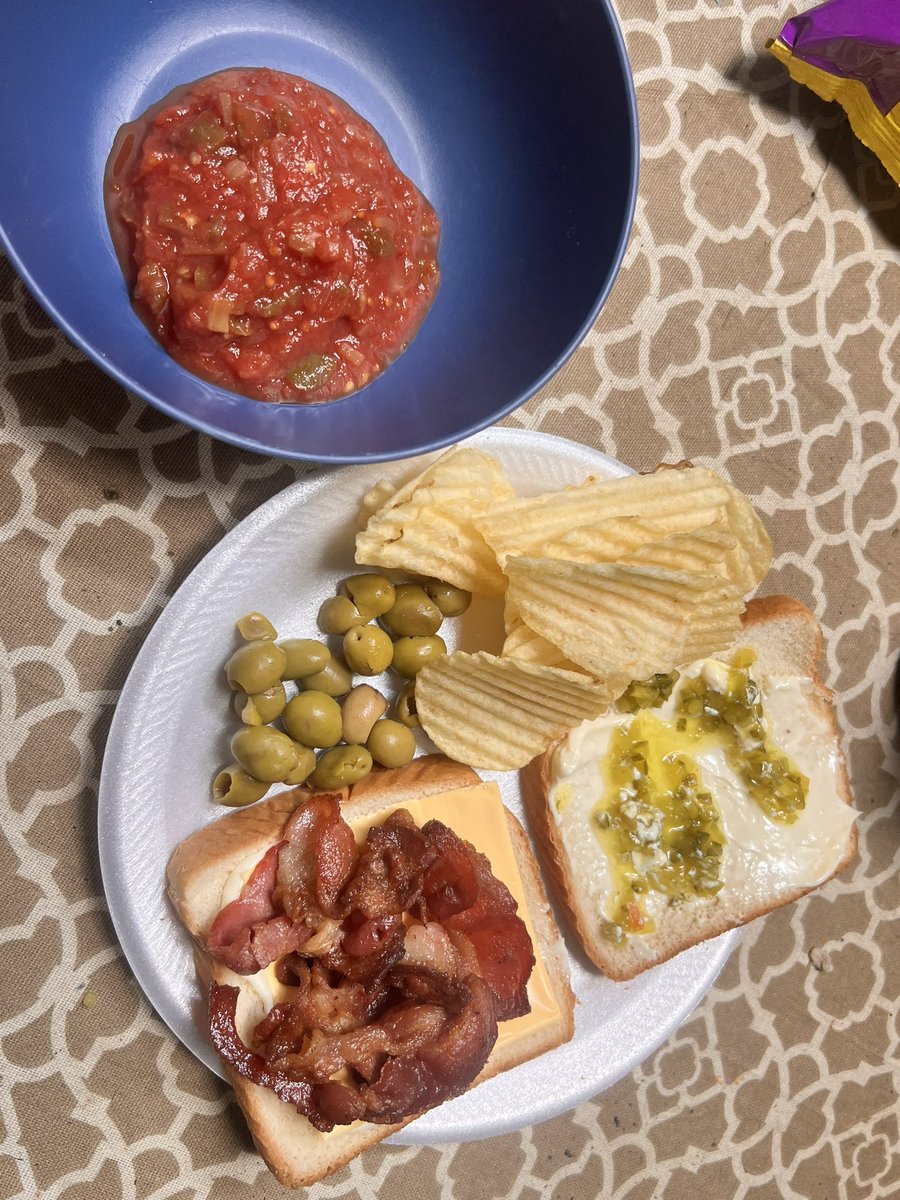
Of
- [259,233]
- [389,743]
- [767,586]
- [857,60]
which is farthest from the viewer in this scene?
[767,586]

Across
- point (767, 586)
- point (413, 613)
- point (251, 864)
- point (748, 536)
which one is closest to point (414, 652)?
point (413, 613)

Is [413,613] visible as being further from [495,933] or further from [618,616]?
[495,933]

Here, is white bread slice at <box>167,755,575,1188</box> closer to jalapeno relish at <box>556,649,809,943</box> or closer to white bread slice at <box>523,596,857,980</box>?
white bread slice at <box>523,596,857,980</box>

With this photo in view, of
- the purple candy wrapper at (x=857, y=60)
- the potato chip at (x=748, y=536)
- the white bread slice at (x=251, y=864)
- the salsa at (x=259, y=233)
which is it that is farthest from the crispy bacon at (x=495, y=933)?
the purple candy wrapper at (x=857, y=60)

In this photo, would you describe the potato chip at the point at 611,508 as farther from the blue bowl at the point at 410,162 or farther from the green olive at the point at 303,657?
the green olive at the point at 303,657

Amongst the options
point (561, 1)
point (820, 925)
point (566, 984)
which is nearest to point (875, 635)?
point (820, 925)

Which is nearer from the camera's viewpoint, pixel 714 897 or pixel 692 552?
pixel 692 552

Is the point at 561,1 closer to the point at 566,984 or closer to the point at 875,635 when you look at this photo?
the point at 875,635
